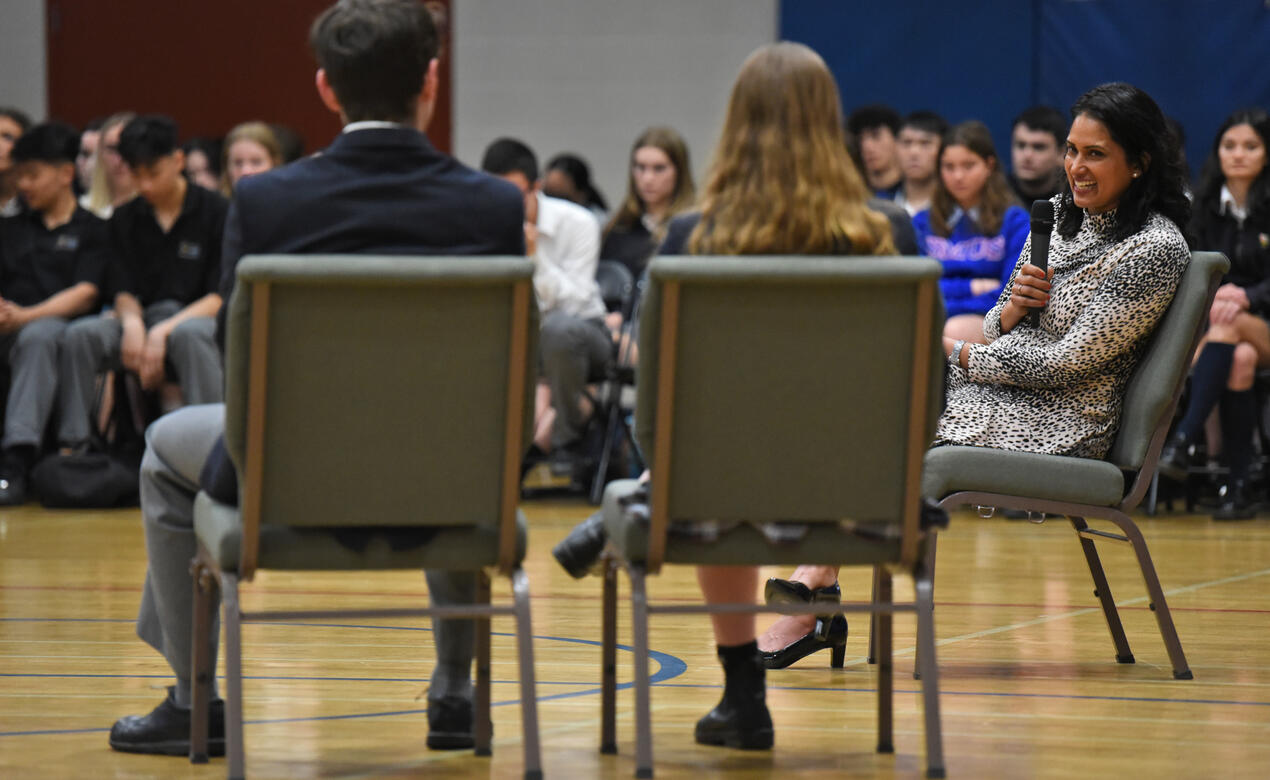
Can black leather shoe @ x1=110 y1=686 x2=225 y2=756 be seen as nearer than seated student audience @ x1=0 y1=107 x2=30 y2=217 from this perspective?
Yes

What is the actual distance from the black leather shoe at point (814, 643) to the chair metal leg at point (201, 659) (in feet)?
3.82

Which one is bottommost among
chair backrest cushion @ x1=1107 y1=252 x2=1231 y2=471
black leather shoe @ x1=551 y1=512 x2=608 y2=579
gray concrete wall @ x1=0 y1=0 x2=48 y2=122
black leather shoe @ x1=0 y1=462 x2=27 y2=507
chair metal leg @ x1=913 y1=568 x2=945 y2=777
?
black leather shoe @ x1=0 y1=462 x2=27 y2=507

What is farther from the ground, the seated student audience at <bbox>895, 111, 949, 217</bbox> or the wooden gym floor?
the seated student audience at <bbox>895, 111, 949, 217</bbox>

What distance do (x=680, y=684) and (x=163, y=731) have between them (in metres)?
0.95

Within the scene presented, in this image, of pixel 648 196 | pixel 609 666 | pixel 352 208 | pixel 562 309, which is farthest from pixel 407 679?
pixel 648 196

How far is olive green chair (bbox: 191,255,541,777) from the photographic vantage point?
2215 millimetres

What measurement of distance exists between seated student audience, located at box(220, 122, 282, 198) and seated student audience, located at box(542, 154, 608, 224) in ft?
4.48

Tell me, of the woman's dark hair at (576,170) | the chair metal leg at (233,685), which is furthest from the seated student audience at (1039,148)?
the chair metal leg at (233,685)

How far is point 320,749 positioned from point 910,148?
445 cm

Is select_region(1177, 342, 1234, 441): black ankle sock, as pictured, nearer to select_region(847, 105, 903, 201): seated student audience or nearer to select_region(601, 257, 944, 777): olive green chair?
select_region(847, 105, 903, 201): seated student audience

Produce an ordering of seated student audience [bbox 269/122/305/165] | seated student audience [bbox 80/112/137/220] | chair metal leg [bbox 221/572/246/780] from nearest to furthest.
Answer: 1. chair metal leg [bbox 221/572/246/780]
2. seated student audience [bbox 80/112/137/220]
3. seated student audience [bbox 269/122/305/165]

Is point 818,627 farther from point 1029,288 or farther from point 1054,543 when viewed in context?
point 1054,543

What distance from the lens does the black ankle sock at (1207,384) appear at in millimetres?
5891

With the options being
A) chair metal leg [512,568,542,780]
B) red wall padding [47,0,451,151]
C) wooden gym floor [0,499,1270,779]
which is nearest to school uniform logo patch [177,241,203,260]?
wooden gym floor [0,499,1270,779]
